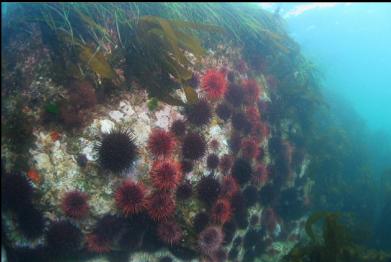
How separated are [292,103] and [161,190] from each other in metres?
8.50

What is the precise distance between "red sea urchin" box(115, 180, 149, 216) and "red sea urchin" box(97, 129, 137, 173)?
15.9 inches

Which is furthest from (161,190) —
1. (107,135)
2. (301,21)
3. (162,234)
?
(301,21)

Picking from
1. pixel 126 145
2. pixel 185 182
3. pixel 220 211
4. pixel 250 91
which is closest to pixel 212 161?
pixel 185 182

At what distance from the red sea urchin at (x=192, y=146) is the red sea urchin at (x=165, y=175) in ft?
2.43

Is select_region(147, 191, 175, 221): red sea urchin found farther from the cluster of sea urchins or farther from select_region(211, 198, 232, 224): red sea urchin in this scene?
select_region(211, 198, 232, 224): red sea urchin

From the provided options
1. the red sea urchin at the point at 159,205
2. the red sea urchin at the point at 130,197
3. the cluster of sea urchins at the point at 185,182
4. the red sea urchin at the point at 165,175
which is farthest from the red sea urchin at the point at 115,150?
the red sea urchin at the point at 159,205

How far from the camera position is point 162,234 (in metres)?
5.89

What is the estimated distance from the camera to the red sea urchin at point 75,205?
201 inches

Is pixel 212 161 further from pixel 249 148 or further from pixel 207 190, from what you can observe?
pixel 249 148

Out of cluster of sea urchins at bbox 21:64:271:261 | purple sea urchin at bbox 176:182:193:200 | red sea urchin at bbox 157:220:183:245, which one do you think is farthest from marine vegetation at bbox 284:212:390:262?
red sea urchin at bbox 157:220:183:245

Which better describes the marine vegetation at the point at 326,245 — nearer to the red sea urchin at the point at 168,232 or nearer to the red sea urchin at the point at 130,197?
the red sea urchin at the point at 168,232

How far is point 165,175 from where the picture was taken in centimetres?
546

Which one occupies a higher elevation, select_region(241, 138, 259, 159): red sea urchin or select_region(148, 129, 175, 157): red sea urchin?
select_region(148, 129, 175, 157): red sea urchin

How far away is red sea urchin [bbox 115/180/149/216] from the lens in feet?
17.1
